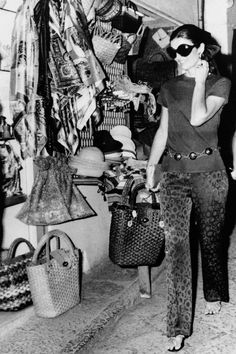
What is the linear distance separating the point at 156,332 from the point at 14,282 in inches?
45.6

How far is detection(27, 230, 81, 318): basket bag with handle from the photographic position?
3.75 m

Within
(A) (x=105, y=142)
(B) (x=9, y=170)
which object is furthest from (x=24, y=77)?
(A) (x=105, y=142)

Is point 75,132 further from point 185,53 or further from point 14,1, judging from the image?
point 185,53

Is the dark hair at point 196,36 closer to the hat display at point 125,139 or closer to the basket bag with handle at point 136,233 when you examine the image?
the basket bag with handle at point 136,233

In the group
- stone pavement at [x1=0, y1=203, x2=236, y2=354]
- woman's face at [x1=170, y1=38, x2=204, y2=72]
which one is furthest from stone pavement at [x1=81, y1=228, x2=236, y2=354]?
woman's face at [x1=170, y1=38, x2=204, y2=72]

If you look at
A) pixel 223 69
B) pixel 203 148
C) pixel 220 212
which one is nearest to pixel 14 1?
pixel 203 148

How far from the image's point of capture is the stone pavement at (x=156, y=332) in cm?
348

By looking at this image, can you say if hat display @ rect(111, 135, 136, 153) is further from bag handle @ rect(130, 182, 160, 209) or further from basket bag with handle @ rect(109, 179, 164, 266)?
basket bag with handle @ rect(109, 179, 164, 266)

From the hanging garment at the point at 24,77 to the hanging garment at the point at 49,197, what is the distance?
9.3 inches

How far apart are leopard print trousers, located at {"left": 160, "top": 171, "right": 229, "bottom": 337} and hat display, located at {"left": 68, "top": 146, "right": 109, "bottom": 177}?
3.79ft

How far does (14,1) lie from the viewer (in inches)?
158

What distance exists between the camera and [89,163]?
4430 millimetres

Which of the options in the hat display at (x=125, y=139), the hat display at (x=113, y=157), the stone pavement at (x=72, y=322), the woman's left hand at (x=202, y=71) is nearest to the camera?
the woman's left hand at (x=202, y=71)

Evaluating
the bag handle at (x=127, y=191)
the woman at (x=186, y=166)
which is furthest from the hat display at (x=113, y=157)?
the woman at (x=186, y=166)
